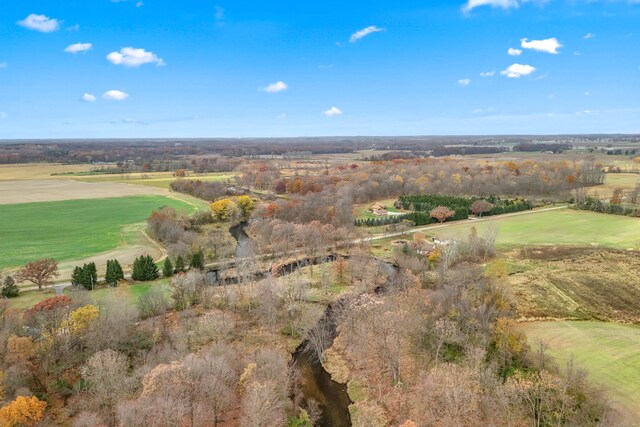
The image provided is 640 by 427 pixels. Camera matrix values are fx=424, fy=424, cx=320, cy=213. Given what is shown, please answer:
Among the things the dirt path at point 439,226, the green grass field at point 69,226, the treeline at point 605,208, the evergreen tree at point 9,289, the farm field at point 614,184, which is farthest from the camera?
the farm field at point 614,184

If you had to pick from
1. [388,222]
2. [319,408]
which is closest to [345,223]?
[388,222]

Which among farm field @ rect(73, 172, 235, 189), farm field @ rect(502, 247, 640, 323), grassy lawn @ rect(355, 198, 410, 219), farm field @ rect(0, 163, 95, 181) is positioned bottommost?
farm field @ rect(502, 247, 640, 323)

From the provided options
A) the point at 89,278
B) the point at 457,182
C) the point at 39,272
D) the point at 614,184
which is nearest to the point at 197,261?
the point at 89,278

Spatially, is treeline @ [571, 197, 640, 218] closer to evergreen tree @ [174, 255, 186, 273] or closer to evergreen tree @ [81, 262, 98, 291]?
evergreen tree @ [174, 255, 186, 273]

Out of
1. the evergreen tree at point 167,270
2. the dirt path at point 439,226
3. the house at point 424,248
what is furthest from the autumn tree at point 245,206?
the house at point 424,248

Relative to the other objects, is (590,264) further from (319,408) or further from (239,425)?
(239,425)

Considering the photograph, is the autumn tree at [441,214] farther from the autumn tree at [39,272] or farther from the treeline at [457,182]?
the autumn tree at [39,272]

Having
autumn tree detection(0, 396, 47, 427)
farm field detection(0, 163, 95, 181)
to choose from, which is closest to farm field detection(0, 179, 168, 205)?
farm field detection(0, 163, 95, 181)
